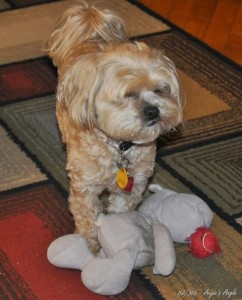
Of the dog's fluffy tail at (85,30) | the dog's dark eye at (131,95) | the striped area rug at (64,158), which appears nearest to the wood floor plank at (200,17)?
the striped area rug at (64,158)

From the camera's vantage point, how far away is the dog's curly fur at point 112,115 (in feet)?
5.86

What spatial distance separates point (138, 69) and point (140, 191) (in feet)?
1.62

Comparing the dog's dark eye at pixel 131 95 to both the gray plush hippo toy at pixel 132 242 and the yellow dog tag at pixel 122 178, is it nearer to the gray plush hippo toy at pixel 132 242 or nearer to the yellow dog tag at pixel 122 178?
the yellow dog tag at pixel 122 178

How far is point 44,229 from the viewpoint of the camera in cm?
216

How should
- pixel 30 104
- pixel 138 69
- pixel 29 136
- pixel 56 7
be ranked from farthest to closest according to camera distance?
1. pixel 56 7
2. pixel 30 104
3. pixel 29 136
4. pixel 138 69

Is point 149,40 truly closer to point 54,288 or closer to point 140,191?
point 140,191

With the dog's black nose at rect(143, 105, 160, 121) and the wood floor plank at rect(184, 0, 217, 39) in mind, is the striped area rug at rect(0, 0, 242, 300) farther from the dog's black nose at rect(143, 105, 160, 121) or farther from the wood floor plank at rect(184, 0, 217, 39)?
the dog's black nose at rect(143, 105, 160, 121)

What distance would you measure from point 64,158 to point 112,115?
768 mm

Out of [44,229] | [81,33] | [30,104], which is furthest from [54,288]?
[30,104]

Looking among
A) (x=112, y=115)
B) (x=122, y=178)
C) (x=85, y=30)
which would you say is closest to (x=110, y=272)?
(x=122, y=178)

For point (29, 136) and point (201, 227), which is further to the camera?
point (29, 136)

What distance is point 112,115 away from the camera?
1.79 metres

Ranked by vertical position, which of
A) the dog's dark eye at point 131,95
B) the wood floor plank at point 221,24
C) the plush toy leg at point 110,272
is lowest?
the wood floor plank at point 221,24

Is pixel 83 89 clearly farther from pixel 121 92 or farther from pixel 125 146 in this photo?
pixel 125 146
